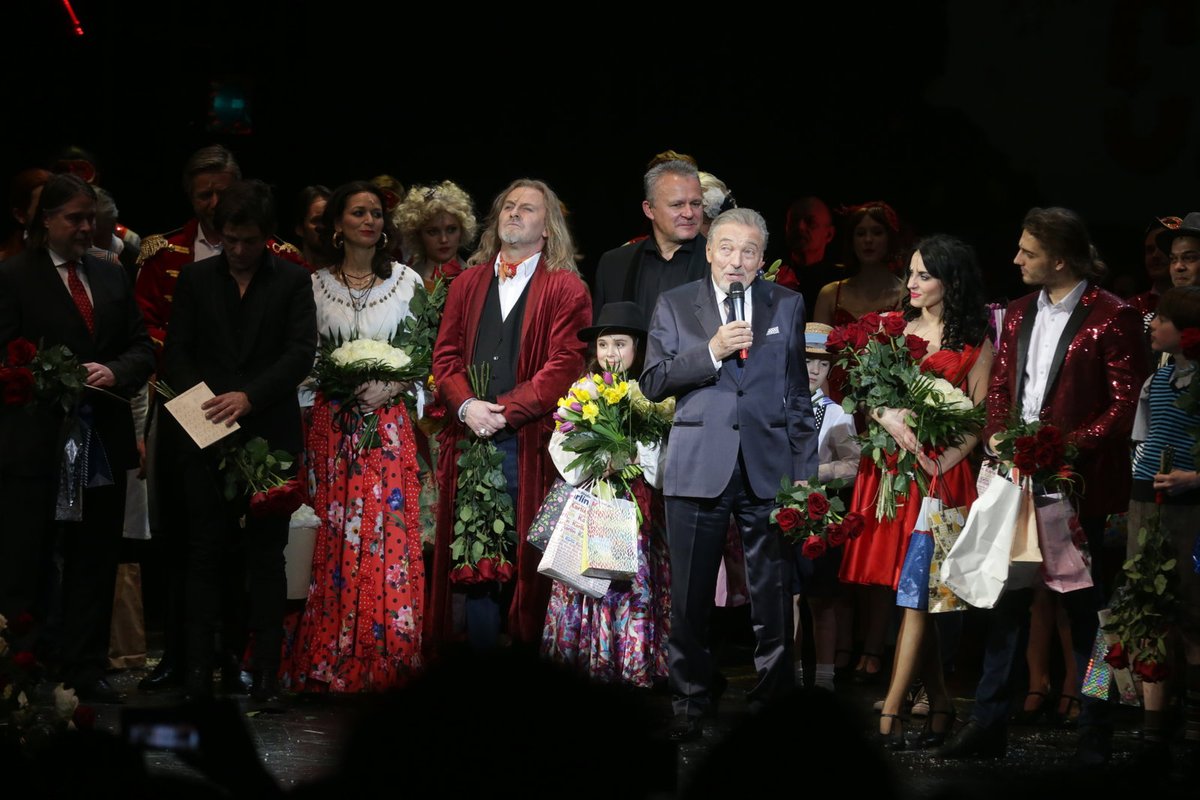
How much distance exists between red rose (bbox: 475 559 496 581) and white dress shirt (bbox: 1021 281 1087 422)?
1890mm

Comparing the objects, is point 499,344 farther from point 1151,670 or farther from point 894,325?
point 1151,670

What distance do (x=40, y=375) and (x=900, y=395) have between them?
2.84 metres

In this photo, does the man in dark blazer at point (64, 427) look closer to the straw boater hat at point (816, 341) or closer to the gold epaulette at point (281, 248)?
the gold epaulette at point (281, 248)

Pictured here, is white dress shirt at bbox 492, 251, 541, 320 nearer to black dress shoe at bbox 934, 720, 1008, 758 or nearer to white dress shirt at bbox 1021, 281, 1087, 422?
white dress shirt at bbox 1021, 281, 1087, 422

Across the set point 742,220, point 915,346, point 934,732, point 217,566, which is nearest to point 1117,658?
point 934,732

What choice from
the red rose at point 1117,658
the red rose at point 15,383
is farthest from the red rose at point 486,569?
the red rose at point 1117,658

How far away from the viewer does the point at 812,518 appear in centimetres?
462

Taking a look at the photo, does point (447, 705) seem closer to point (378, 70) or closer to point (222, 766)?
point (222, 766)

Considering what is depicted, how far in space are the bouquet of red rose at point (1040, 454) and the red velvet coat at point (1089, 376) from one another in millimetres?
107

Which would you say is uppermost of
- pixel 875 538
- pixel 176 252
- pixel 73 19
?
pixel 73 19

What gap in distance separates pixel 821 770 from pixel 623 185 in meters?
6.88

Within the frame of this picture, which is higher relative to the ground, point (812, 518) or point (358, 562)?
point (812, 518)

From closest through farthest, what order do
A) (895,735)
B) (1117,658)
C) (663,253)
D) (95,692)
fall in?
(1117,658)
(895,735)
(95,692)
(663,253)

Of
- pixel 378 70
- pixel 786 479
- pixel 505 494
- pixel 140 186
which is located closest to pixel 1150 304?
pixel 786 479
